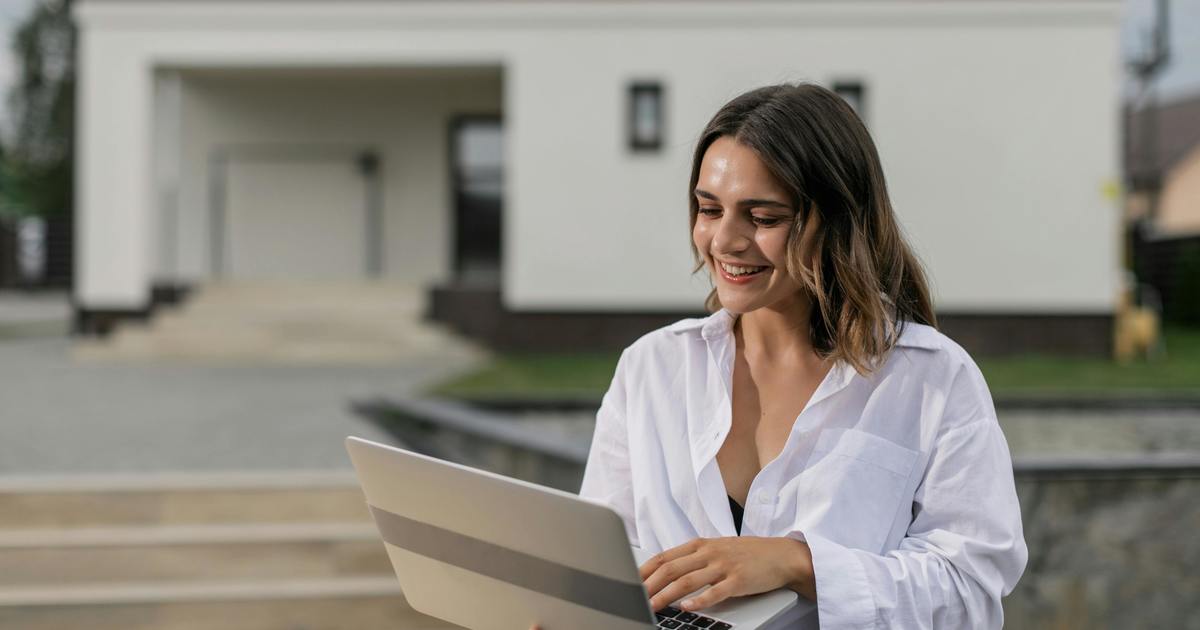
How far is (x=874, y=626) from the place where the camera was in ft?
4.13

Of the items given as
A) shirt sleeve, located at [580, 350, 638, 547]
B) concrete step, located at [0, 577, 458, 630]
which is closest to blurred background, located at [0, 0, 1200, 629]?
concrete step, located at [0, 577, 458, 630]

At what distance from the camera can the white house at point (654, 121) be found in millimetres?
9656

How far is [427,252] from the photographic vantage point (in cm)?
1180

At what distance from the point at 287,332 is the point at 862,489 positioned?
29.5 ft

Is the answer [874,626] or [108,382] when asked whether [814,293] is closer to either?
[874,626]

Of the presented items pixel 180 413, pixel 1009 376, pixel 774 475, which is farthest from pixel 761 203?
pixel 1009 376

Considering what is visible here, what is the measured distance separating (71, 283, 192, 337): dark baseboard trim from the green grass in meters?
3.26

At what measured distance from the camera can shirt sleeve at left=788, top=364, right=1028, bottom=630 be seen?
1.25m

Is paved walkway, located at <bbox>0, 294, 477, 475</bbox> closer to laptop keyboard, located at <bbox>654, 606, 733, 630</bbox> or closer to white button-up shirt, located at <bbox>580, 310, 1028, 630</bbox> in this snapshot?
white button-up shirt, located at <bbox>580, 310, 1028, 630</bbox>

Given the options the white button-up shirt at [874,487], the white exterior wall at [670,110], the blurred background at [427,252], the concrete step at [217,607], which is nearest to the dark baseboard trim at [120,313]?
the blurred background at [427,252]

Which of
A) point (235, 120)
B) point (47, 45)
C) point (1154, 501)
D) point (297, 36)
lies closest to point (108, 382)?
point (297, 36)

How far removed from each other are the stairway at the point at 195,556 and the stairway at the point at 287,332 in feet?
17.1

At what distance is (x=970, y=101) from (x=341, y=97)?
21.2 feet

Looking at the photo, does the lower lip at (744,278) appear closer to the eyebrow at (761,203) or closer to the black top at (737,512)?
the eyebrow at (761,203)
